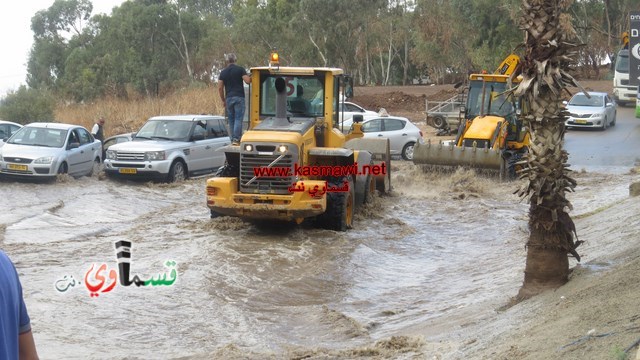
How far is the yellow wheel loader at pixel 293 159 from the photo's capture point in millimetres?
14234

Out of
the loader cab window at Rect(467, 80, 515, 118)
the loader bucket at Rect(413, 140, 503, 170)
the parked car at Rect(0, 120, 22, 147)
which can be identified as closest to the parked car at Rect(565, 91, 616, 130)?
the loader cab window at Rect(467, 80, 515, 118)

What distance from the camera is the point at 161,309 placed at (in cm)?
1070

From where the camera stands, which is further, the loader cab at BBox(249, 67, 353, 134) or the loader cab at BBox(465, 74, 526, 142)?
the loader cab at BBox(465, 74, 526, 142)

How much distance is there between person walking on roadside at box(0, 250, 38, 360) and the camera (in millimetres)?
3529

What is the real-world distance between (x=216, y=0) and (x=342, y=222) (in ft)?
244

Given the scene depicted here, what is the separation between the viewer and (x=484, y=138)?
21797mm

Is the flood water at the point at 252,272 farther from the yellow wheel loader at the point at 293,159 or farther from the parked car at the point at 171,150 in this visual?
the parked car at the point at 171,150

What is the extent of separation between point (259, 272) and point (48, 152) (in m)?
10.4

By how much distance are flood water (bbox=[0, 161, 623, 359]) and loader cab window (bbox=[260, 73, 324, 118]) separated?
2054mm

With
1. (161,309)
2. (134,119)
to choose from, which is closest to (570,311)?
(161,309)

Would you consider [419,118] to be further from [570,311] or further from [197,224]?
[570,311]

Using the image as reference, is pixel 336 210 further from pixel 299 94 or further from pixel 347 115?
pixel 347 115

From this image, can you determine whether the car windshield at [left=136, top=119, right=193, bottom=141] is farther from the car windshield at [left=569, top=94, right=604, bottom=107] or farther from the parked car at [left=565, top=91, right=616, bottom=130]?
the car windshield at [left=569, top=94, right=604, bottom=107]

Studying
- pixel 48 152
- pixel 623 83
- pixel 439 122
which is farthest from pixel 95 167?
pixel 623 83
